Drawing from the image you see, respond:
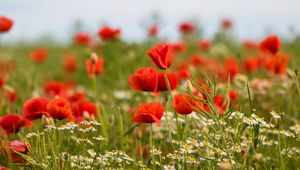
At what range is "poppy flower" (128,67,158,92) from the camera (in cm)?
233

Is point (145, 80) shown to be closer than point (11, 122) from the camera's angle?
Yes

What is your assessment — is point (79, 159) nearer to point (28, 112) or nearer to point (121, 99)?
point (28, 112)

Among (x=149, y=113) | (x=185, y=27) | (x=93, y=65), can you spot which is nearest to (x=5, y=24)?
(x=93, y=65)

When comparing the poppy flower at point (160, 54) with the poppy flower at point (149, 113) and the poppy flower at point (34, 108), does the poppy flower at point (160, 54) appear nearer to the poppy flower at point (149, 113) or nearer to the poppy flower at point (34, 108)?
the poppy flower at point (149, 113)

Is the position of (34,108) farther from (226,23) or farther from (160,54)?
(226,23)

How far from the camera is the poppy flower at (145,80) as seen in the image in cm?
233

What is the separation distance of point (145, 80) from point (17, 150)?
662mm

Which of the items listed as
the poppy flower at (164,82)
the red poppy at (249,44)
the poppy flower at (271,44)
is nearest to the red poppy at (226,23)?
the red poppy at (249,44)

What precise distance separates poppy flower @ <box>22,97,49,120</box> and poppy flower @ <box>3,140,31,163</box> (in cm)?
32

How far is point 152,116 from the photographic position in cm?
217

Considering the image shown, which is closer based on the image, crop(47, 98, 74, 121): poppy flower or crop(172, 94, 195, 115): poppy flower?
crop(172, 94, 195, 115): poppy flower

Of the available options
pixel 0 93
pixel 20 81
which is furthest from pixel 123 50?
pixel 0 93

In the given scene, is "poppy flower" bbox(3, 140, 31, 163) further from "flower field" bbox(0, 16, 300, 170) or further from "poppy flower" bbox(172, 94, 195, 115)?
"poppy flower" bbox(172, 94, 195, 115)

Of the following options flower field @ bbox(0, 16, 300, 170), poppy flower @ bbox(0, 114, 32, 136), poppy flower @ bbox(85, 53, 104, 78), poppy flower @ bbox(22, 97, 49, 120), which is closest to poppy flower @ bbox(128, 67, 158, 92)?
flower field @ bbox(0, 16, 300, 170)
